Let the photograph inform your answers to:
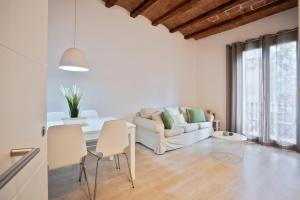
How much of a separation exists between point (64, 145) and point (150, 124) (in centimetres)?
196

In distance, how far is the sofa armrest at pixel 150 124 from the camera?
3225 mm

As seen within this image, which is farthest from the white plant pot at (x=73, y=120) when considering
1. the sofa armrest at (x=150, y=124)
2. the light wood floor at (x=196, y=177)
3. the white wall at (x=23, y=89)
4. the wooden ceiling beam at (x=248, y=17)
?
the wooden ceiling beam at (x=248, y=17)

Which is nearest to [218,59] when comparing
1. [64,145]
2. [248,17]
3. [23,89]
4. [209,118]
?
[248,17]

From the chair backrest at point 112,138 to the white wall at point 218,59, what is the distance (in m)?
3.50

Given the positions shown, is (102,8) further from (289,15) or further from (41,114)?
(289,15)

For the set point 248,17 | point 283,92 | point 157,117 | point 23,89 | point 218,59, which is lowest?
point 157,117

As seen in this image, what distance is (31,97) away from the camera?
83 centimetres

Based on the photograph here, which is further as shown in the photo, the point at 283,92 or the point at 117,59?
the point at 117,59

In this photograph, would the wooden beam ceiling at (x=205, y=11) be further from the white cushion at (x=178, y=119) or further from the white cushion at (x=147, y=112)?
the white cushion at (x=178, y=119)

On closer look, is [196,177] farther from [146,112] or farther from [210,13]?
[210,13]

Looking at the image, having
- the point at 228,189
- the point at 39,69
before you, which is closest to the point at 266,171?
the point at 228,189

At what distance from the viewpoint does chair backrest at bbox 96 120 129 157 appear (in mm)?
1846

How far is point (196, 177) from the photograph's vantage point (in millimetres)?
2328

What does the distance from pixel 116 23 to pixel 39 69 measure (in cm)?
315
